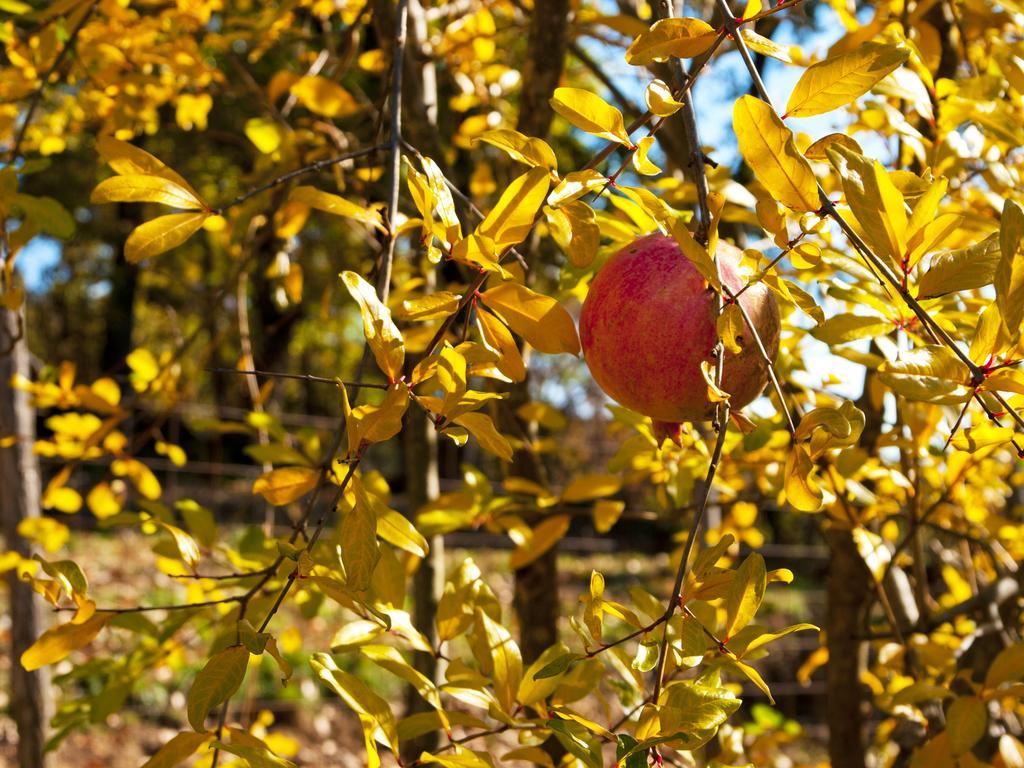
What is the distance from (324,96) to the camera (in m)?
1.28

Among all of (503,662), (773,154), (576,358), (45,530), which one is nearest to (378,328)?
(773,154)

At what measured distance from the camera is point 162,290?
1326cm

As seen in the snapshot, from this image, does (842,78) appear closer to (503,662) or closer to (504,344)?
(504,344)

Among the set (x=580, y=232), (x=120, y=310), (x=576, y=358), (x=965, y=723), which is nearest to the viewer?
(x=580, y=232)

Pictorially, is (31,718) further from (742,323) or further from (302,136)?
(742,323)

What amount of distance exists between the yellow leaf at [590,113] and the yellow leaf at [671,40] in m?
0.04

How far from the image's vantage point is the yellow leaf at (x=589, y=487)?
51.7 inches

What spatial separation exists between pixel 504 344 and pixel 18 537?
4.28 feet

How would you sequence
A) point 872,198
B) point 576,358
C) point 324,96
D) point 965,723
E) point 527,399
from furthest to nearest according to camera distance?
point 527,399 → point 576,358 → point 324,96 → point 965,723 → point 872,198

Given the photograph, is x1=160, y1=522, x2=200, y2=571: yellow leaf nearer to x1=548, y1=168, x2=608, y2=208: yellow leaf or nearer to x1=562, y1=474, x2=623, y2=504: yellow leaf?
x1=548, y1=168, x2=608, y2=208: yellow leaf

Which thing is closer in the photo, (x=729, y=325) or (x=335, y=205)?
(x=729, y=325)

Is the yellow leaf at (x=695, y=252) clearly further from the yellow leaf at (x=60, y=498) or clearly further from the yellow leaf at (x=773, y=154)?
the yellow leaf at (x=60, y=498)

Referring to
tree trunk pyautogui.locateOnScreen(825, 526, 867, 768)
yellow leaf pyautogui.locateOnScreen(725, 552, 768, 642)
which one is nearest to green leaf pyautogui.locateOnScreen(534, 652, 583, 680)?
yellow leaf pyautogui.locateOnScreen(725, 552, 768, 642)

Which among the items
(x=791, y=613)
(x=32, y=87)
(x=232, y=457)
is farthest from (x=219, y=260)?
(x=32, y=87)
